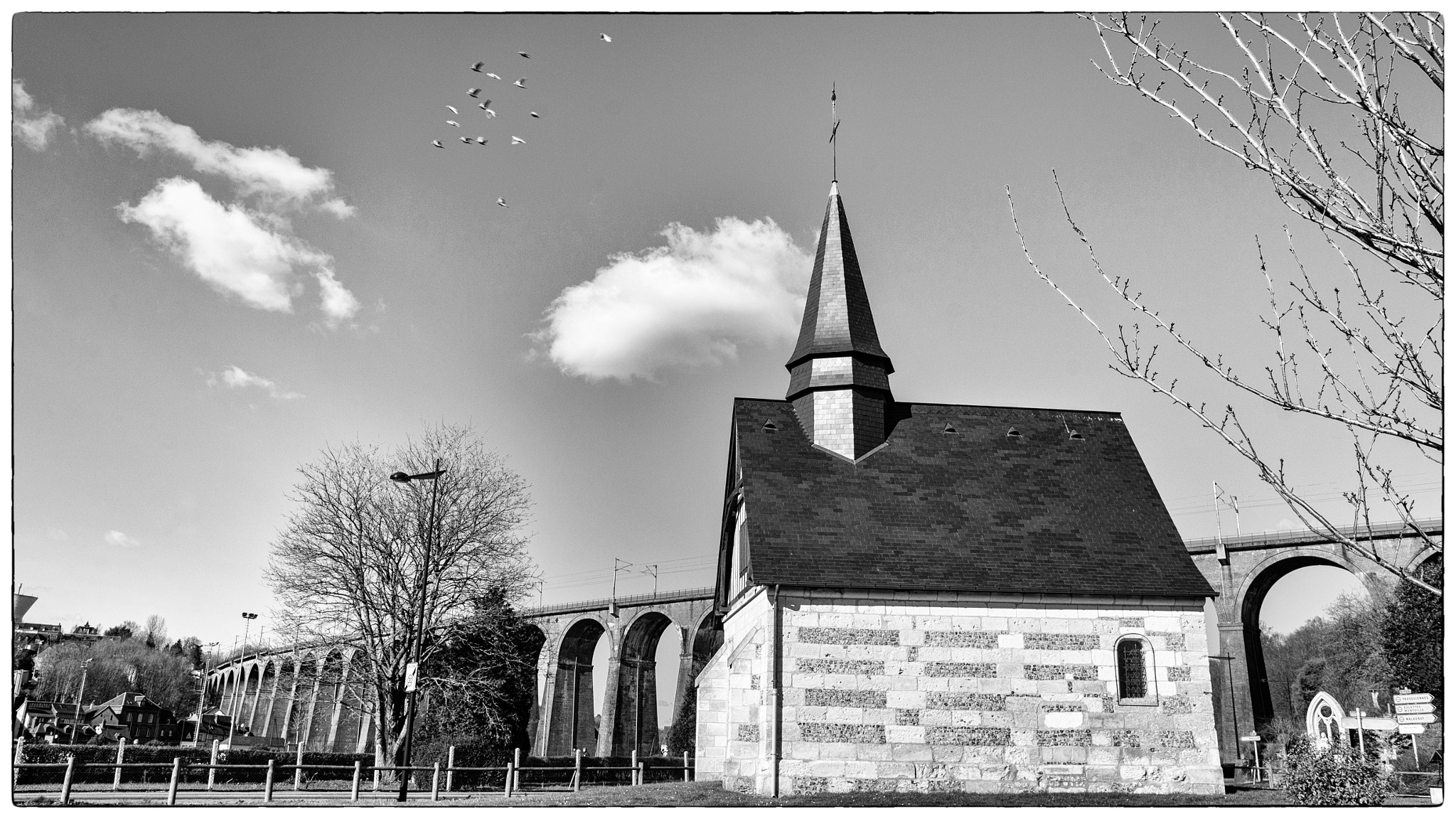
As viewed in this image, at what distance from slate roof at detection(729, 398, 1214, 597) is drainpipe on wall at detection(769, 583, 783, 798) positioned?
2.00 feet

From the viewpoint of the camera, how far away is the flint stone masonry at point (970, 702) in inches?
646

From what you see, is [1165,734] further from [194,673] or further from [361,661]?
[194,673]

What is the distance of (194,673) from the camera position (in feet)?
320

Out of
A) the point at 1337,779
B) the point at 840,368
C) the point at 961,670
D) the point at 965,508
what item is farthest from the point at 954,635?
the point at 840,368

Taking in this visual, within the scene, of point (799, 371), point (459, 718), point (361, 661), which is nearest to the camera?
point (799, 371)

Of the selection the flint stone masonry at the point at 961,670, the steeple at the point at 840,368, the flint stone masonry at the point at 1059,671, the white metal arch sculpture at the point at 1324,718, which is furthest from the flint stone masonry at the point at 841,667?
the white metal arch sculpture at the point at 1324,718

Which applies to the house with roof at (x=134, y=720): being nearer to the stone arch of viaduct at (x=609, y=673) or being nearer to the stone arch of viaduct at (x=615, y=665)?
the stone arch of viaduct at (x=609, y=673)

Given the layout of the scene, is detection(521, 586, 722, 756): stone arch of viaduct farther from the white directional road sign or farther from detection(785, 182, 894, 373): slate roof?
the white directional road sign

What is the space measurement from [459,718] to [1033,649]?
22624mm

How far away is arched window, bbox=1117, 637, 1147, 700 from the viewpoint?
17.5 metres

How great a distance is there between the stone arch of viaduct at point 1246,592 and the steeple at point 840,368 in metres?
23.1

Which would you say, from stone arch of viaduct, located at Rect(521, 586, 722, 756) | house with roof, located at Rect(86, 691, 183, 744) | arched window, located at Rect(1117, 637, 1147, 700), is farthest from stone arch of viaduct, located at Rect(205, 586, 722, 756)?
arched window, located at Rect(1117, 637, 1147, 700)

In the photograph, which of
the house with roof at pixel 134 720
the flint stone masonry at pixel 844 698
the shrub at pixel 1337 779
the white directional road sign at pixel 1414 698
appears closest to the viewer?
the shrub at pixel 1337 779
